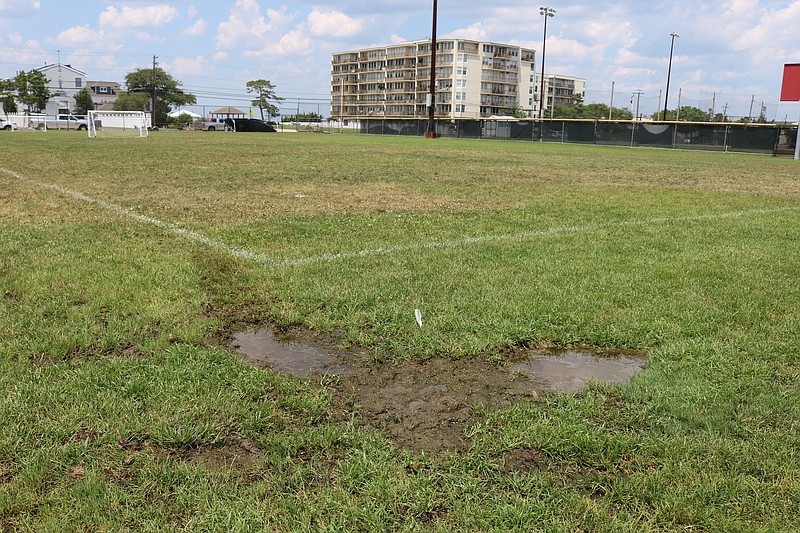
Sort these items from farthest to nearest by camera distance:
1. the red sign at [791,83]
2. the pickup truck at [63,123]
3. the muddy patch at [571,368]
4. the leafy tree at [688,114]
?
the leafy tree at [688,114] < the pickup truck at [63,123] < the red sign at [791,83] < the muddy patch at [571,368]

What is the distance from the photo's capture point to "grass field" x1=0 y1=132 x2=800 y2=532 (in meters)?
2.12

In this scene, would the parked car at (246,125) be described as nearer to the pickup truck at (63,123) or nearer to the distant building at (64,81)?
the pickup truck at (63,123)

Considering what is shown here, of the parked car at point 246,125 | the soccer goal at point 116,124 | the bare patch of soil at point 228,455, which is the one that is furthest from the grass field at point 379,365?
the parked car at point 246,125

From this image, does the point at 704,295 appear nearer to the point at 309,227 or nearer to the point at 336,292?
the point at 336,292

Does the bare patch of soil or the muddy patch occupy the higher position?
the muddy patch

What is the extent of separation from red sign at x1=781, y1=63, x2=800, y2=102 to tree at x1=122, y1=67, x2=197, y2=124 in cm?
8805

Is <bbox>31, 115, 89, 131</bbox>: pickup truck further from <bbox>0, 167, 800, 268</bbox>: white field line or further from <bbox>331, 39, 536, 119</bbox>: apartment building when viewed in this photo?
<bbox>331, 39, 536, 119</bbox>: apartment building

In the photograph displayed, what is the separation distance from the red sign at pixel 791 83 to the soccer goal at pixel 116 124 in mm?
33146

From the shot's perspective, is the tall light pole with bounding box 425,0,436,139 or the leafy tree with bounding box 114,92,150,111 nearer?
the tall light pole with bounding box 425,0,436,139

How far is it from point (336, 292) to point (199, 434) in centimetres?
198

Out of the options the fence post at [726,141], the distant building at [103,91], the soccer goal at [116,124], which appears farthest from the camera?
the distant building at [103,91]

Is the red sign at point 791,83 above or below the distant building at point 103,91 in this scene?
below

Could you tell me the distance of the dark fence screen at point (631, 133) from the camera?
33312 millimetres

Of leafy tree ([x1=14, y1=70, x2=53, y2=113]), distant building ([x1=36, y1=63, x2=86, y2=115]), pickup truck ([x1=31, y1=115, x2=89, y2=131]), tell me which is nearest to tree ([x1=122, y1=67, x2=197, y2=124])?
distant building ([x1=36, y1=63, x2=86, y2=115])
